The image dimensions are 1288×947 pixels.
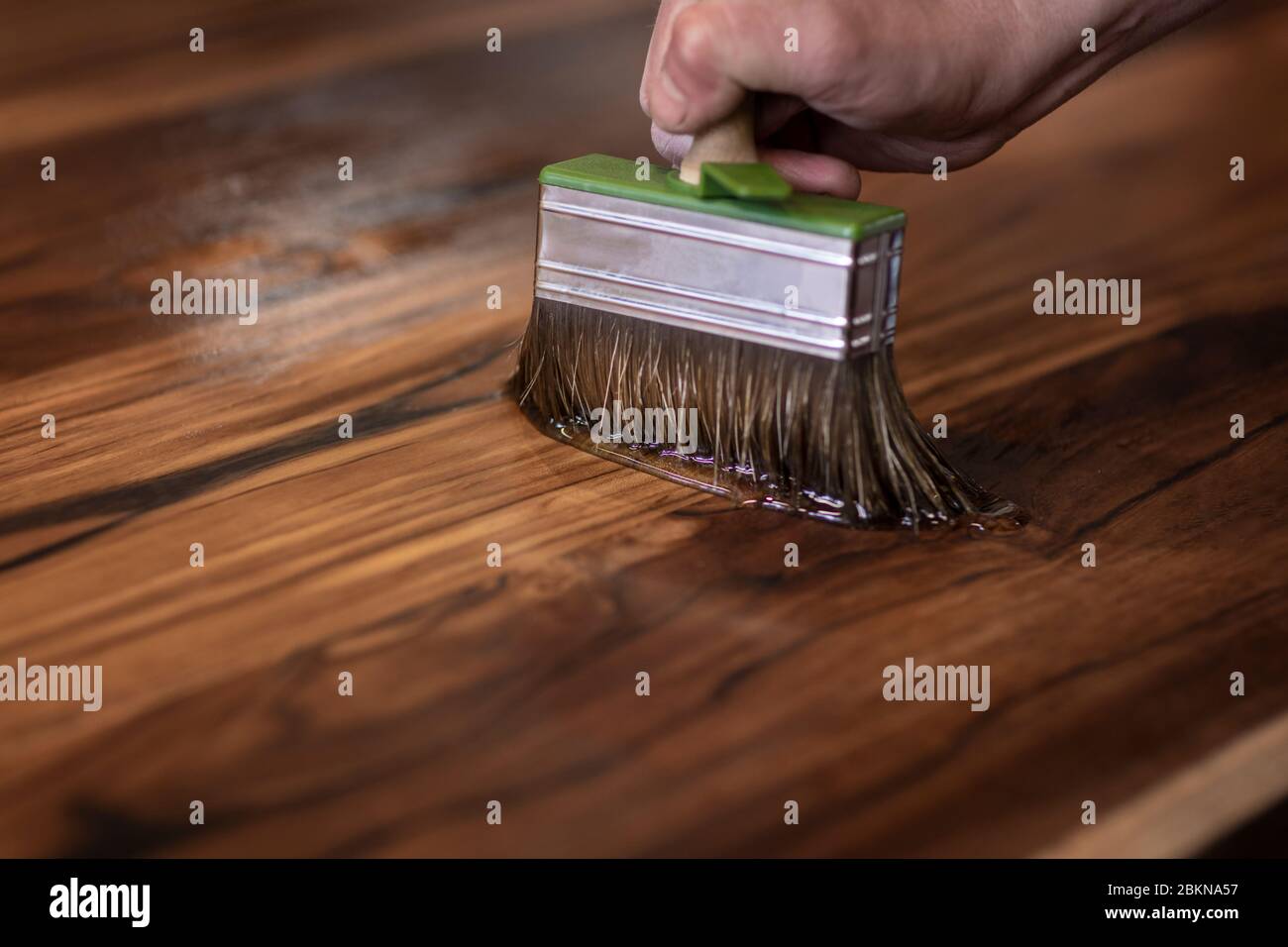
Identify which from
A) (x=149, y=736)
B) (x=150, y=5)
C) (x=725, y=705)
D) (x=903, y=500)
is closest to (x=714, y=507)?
(x=903, y=500)

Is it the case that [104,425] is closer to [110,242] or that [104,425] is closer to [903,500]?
[110,242]

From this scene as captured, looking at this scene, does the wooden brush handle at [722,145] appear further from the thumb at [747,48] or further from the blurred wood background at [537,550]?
the blurred wood background at [537,550]

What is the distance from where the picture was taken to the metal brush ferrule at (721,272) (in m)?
0.92

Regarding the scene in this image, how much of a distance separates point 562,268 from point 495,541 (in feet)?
0.77

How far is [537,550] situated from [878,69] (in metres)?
0.38

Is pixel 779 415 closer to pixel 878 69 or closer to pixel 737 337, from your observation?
pixel 737 337

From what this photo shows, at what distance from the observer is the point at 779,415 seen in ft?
3.18

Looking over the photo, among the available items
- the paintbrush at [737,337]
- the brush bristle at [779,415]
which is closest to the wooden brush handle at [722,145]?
the paintbrush at [737,337]

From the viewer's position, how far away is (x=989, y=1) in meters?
1.03

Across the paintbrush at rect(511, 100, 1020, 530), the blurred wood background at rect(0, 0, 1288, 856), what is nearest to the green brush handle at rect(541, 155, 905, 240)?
the paintbrush at rect(511, 100, 1020, 530)

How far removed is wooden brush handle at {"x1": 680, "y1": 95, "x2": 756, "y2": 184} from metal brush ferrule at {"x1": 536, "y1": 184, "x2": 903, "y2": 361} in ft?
0.13

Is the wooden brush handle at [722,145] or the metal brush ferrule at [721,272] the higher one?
the wooden brush handle at [722,145]

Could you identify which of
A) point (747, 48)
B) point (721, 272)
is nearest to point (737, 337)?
point (721, 272)

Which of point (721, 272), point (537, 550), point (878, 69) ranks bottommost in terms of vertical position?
point (537, 550)
